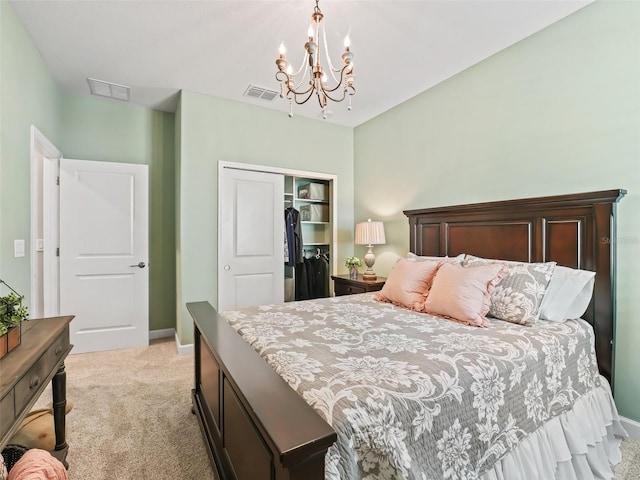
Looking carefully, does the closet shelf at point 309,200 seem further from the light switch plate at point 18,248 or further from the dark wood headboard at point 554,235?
the light switch plate at point 18,248

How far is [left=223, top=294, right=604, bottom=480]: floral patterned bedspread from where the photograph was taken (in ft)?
3.19

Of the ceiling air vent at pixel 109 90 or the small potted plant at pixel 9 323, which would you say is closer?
the small potted plant at pixel 9 323

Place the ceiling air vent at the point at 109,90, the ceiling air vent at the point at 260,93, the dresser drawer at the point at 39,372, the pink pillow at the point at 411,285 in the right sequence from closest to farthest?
1. the dresser drawer at the point at 39,372
2. the pink pillow at the point at 411,285
3. the ceiling air vent at the point at 109,90
4. the ceiling air vent at the point at 260,93

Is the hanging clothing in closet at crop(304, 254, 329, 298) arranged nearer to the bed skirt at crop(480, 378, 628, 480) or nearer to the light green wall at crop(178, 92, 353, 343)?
the light green wall at crop(178, 92, 353, 343)

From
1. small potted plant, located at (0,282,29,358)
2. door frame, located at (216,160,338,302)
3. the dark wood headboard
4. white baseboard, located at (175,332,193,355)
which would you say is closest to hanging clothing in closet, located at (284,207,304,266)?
door frame, located at (216,160,338,302)

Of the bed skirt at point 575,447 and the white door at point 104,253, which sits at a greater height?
the white door at point 104,253

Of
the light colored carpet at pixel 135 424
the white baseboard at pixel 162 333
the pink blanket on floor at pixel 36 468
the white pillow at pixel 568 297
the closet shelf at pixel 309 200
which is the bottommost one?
the light colored carpet at pixel 135 424

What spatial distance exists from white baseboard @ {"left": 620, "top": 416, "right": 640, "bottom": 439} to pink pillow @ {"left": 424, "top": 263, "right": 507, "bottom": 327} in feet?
3.63

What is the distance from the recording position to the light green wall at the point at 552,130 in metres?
1.93

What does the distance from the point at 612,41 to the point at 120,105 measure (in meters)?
4.46

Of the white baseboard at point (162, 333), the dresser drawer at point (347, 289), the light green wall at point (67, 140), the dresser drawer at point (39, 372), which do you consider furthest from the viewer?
the white baseboard at point (162, 333)

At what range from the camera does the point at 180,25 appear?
2.28 metres

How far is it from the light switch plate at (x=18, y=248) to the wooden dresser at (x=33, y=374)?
0.95 metres

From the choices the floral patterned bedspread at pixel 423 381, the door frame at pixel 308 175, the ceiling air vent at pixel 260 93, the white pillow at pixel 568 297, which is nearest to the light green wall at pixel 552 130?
the white pillow at pixel 568 297
